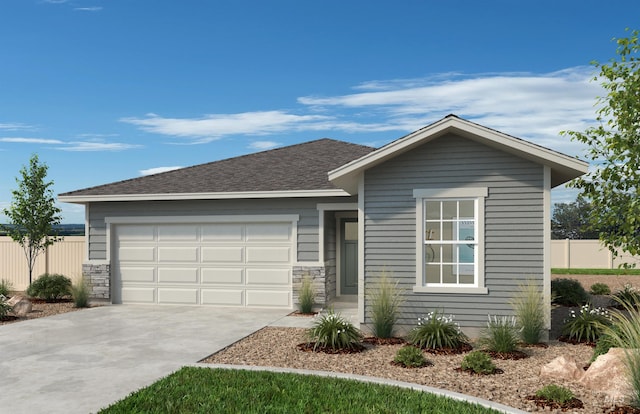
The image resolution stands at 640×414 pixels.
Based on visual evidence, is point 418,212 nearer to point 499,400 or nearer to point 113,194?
point 499,400

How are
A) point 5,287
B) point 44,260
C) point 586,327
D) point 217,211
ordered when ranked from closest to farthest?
point 586,327
point 217,211
point 5,287
point 44,260

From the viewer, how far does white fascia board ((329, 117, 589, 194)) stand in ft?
31.7

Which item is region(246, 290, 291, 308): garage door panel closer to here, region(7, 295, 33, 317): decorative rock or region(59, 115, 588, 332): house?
region(59, 115, 588, 332): house

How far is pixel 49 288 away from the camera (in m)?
16.1

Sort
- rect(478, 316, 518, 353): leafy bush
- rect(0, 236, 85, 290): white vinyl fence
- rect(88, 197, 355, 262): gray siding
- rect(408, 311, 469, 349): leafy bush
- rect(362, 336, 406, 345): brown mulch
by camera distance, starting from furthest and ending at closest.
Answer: rect(0, 236, 85, 290): white vinyl fence
rect(88, 197, 355, 262): gray siding
rect(362, 336, 406, 345): brown mulch
rect(408, 311, 469, 349): leafy bush
rect(478, 316, 518, 353): leafy bush

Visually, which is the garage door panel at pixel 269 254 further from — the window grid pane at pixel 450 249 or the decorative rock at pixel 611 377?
the decorative rock at pixel 611 377

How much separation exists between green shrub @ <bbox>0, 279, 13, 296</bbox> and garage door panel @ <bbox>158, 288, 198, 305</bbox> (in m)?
4.96

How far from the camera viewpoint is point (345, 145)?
1942 cm

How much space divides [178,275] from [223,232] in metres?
1.71

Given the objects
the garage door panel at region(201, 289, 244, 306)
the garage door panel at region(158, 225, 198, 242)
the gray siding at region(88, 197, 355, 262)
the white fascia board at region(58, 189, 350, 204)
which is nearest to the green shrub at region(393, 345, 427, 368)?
the white fascia board at region(58, 189, 350, 204)

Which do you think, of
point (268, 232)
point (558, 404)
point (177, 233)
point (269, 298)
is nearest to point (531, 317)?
point (558, 404)

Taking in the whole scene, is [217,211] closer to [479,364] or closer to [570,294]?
[479,364]

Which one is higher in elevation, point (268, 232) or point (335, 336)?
point (268, 232)

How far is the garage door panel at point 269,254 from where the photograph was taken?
1445 centimetres
